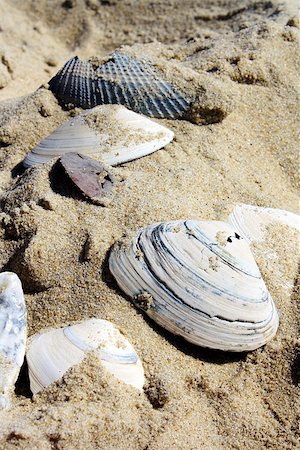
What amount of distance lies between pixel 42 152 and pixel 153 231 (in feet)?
2.98

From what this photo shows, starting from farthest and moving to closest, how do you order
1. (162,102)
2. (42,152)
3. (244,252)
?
(162,102)
(42,152)
(244,252)

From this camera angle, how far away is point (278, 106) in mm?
3311

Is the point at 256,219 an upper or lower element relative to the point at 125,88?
lower

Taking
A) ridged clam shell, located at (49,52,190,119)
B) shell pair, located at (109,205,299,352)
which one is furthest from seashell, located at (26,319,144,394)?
ridged clam shell, located at (49,52,190,119)

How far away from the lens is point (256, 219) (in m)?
2.56

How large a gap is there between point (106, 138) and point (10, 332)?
120 centimetres

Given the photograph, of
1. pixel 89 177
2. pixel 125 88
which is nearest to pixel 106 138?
pixel 89 177

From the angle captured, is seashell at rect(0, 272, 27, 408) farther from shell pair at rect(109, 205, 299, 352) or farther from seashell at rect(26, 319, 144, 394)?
shell pair at rect(109, 205, 299, 352)

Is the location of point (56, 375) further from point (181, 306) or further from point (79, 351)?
point (181, 306)

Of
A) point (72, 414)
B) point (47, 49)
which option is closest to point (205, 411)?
point (72, 414)

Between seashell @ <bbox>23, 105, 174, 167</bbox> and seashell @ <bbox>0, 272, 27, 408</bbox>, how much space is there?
33.7 inches

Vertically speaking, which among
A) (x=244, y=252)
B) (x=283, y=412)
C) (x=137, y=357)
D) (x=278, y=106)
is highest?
(x=278, y=106)

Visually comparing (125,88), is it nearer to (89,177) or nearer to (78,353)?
(89,177)

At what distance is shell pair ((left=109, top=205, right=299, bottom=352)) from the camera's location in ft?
6.79
